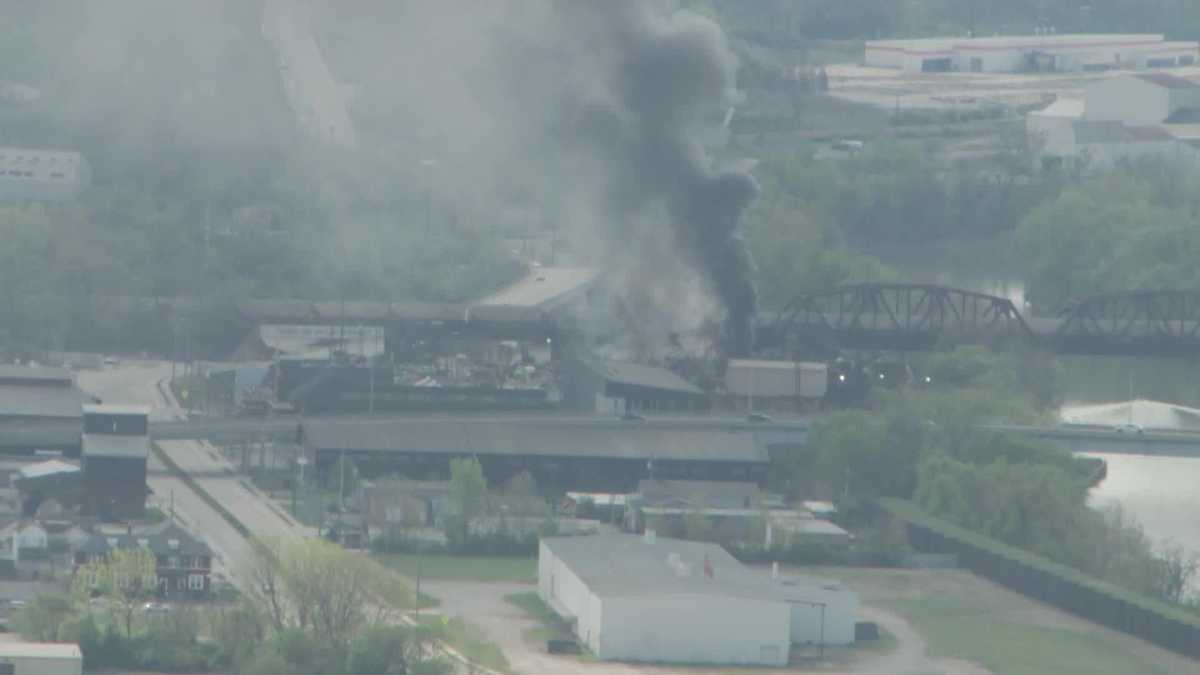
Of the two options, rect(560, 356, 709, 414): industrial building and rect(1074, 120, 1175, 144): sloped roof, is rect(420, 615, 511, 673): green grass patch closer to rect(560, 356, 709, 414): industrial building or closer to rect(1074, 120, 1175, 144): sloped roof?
rect(560, 356, 709, 414): industrial building

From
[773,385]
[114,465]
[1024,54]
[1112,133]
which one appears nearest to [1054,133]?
[1112,133]

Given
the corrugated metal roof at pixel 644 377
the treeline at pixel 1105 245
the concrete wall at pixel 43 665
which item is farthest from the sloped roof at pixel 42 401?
the treeline at pixel 1105 245

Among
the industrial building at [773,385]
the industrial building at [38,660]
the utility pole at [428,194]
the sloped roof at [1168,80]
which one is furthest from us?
the sloped roof at [1168,80]

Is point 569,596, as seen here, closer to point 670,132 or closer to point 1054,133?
point 670,132

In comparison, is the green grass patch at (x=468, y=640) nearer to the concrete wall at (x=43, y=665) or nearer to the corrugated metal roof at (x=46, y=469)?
the concrete wall at (x=43, y=665)

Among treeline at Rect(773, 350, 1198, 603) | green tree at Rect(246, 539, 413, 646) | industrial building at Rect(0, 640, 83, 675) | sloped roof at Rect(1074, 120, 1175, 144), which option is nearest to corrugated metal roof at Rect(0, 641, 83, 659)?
industrial building at Rect(0, 640, 83, 675)

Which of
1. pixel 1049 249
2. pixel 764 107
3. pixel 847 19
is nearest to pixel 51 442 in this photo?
pixel 1049 249
